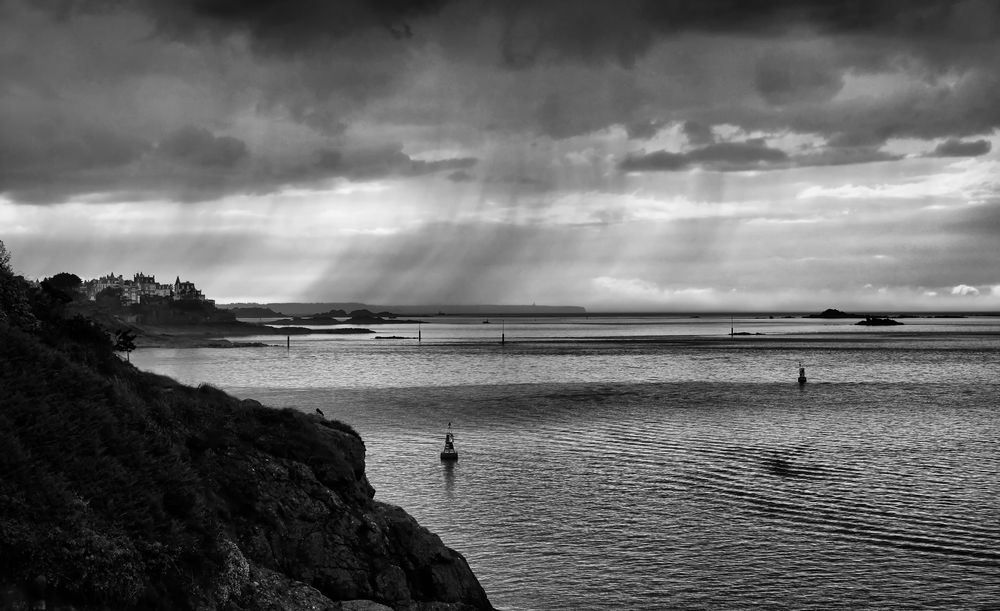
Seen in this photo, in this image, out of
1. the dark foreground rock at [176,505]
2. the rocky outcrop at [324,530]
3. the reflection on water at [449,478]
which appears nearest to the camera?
the dark foreground rock at [176,505]

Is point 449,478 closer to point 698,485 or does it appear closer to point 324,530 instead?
point 698,485

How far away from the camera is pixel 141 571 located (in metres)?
13.5

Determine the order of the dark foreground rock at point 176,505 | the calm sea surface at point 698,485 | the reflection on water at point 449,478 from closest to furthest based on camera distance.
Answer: the dark foreground rock at point 176,505, the calm sea surface at point 698,485, the reflection on water at point 449,478

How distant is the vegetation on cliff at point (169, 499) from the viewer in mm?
13016

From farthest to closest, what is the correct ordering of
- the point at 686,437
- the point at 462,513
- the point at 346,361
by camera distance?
the point at 346,361 → the point at 686,437 → the point at 462,513

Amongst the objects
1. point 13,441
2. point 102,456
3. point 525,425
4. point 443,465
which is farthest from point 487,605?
point 525,425

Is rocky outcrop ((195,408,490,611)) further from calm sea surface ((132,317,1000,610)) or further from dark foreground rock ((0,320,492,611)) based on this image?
calm sea surface ((132,317,1000,610))

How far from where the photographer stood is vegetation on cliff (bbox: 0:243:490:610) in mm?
13016

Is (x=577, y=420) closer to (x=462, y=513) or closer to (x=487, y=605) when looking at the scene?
(x=462, y=513)

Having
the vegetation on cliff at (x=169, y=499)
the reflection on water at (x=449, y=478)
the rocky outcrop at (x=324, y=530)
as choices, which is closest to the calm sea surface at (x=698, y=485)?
the reflection on water at (x=449, y=478)

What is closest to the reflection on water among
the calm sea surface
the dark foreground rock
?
the calm sea surface

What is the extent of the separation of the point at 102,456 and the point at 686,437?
41349 mm

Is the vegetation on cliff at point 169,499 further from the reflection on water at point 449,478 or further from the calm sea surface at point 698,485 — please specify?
the reflection on water at point 449,478

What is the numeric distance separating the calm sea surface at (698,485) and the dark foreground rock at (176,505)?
6.04m
